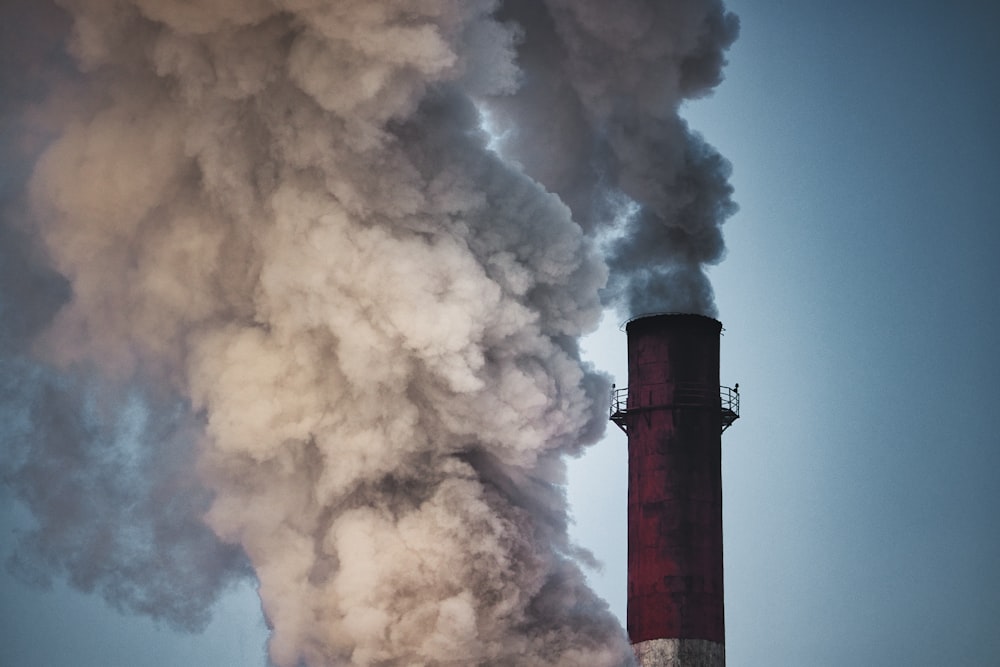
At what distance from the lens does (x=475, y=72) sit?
48.8m

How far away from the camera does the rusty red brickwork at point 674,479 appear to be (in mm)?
56688

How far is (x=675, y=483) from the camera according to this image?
5709 cm

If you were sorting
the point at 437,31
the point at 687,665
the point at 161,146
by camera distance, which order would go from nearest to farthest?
1. the point at 437,31
2. the point at 161,146
3. the point at 687,665

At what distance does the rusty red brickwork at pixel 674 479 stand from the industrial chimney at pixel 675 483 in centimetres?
3

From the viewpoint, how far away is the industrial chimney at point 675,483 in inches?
2226

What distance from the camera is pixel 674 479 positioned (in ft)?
187

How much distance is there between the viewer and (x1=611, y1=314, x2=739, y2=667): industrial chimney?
56.5 m

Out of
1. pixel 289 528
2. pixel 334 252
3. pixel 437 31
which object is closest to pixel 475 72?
pixel 437 31

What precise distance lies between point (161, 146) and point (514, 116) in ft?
39.0

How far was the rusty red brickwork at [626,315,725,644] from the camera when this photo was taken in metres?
56.7

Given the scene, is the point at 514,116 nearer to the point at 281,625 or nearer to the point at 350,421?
the point at 350,421

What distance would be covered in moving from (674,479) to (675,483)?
13 centimetres

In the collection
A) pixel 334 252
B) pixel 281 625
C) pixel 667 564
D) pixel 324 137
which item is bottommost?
pixel 281 625

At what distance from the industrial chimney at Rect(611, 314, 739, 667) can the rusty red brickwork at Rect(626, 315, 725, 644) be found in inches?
1.3
